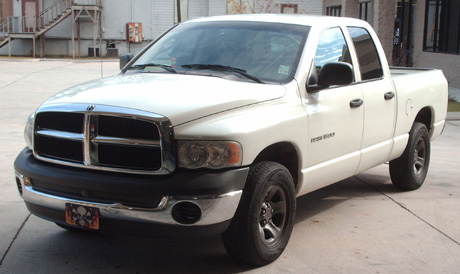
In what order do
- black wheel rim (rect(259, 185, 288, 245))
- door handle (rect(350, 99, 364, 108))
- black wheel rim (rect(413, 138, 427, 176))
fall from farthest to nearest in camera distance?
black wheel rim (rect(413, 138, 427, 176)) < door handle (rect(350, 99, 364, 108)) < black wheel rim (rect(259, 185, 288, 245))

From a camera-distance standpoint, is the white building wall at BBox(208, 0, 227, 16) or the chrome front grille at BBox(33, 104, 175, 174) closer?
the chrome front grille at BBox(33, 104, 175, 174)

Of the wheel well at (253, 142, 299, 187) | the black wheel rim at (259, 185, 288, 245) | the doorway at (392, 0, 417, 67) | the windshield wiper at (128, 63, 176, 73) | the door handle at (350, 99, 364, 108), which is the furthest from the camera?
the doorway at (392, 0, 417, 67)

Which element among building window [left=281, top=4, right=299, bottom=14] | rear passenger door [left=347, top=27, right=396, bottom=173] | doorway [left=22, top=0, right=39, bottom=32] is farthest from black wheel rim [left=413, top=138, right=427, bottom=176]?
doorway [left=22, top=0, right=39, bottom=32]

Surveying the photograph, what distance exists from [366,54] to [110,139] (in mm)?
3191

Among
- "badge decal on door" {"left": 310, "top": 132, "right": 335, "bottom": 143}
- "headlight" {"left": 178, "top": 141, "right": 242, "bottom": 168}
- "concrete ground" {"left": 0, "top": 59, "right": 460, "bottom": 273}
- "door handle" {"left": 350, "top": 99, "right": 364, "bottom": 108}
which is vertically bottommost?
"concrete ground" {"left": 0, "top": 59, "right": 460, "bottom": 273}

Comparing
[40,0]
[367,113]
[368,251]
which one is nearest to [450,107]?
[367,113]

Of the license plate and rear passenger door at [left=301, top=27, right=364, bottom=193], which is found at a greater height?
rear passenger door at [left=301, top=27, right=364, bottom=193]

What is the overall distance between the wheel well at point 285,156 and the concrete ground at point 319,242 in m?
0.66

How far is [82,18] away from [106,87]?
36585 millimetres

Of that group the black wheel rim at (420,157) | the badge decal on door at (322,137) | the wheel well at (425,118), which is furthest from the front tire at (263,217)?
the wheel well at (425,118)

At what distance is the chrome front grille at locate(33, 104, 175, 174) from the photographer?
165 inches

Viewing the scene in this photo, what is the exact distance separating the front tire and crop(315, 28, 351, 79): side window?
1197 millimetres

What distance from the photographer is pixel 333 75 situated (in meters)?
5.23

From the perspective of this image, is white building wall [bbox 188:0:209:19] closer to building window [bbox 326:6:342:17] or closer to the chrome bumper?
building window [bbox 326:6:342:17]
